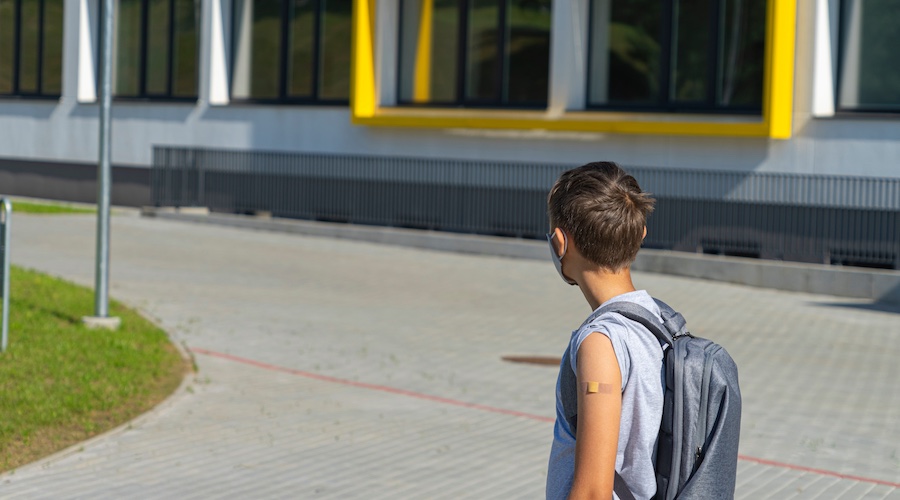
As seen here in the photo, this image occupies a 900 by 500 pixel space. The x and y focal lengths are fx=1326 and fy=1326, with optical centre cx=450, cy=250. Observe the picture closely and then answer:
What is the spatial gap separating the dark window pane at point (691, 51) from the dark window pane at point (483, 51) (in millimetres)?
3499

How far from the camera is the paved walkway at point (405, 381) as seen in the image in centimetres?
701

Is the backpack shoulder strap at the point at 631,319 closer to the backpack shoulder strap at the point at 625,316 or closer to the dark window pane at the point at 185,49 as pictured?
the backpack shoulder strap at the point at 625,316

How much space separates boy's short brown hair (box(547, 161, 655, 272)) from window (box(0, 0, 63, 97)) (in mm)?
29465

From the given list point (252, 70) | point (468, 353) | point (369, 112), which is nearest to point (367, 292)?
point (468, 353)

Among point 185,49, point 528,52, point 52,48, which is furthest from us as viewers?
point 52,48

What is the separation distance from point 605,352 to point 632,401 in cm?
14

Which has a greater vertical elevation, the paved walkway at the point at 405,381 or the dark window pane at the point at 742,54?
the dark window pane at the point at 742,54

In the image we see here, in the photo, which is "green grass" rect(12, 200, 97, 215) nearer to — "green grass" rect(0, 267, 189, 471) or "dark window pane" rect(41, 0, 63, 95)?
"dark window pane" rect(41, 0, 63, 95)

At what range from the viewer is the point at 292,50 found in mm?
26219

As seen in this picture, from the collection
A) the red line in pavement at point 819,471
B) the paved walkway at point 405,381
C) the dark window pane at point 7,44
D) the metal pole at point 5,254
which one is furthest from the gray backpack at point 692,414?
the dark window pane at point 7,44

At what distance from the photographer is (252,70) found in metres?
26.9

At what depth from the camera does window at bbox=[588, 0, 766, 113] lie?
787 inches

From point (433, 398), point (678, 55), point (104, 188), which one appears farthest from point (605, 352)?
point (678, 55)

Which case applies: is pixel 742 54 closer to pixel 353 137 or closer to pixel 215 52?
pixel 353 137
